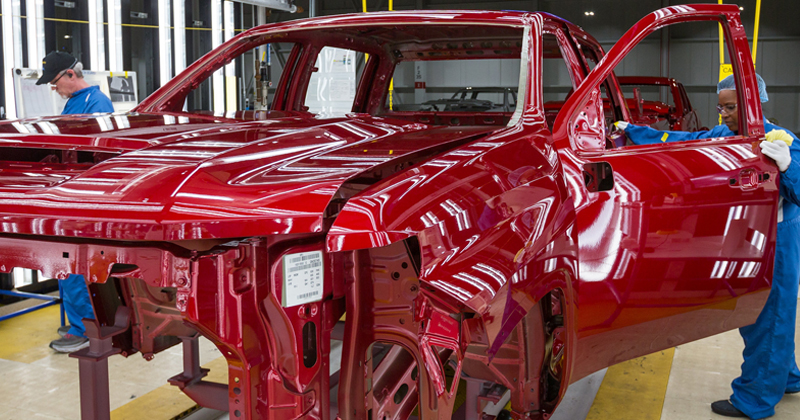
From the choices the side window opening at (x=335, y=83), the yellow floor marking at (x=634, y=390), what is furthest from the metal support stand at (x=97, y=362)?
the side window opening at (x=335, y=83)

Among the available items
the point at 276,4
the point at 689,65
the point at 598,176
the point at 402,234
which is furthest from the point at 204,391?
the point at 689,65

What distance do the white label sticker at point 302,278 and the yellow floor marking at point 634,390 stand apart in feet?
6.96

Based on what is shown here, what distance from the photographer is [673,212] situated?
2.60 metres

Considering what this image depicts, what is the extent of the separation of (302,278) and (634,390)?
262 centimetres

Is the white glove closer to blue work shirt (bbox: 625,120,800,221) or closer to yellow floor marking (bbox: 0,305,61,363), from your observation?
blue work shirt (bbox: 625,120,800,221)

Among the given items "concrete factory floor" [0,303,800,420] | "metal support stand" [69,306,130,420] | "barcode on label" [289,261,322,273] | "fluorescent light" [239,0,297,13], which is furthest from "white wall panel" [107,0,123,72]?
"barcode on label" [289,261,322,273]

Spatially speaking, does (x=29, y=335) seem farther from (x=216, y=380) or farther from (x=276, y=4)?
(x=276, y=4)

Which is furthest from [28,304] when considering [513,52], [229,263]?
[229,263]

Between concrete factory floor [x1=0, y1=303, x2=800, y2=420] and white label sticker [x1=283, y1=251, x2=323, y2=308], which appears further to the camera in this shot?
concrete factory floor [x1=0, y1=303, x2=800, y2=420]

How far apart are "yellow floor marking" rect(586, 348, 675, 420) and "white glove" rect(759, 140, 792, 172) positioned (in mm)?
1326

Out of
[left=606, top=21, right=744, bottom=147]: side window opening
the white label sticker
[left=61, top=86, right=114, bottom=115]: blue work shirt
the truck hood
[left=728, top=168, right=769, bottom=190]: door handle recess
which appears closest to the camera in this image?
the truck hood

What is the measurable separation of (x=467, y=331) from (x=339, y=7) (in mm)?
19224

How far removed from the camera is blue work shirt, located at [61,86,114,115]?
14.5ft

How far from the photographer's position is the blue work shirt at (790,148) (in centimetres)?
303
